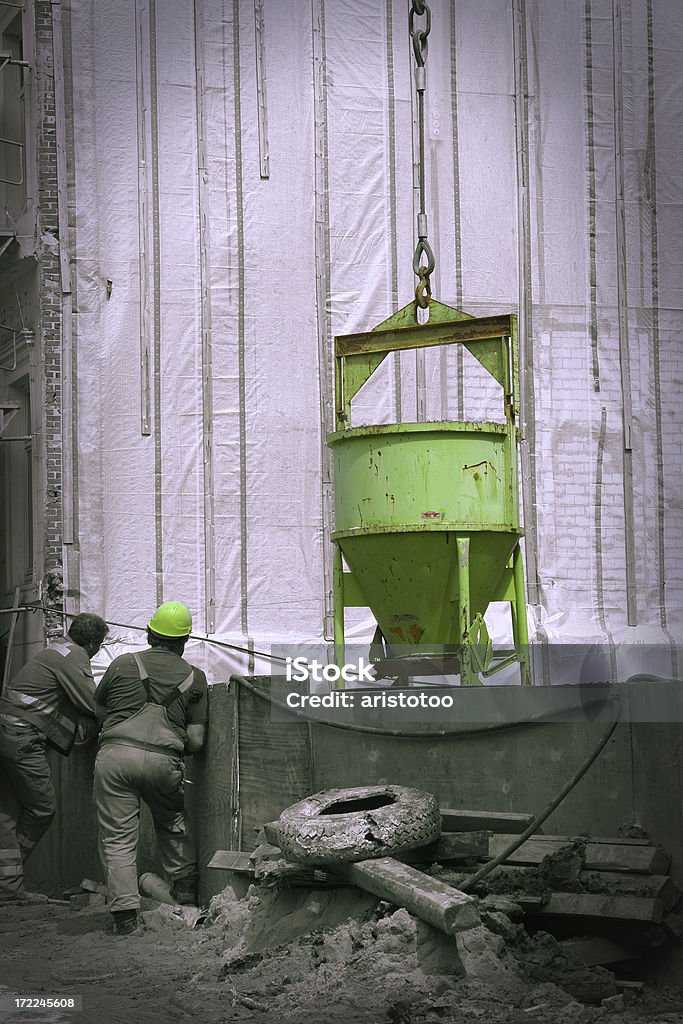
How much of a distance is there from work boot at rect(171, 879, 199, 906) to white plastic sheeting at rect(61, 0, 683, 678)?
375 centimetres

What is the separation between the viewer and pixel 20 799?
29.5 ft

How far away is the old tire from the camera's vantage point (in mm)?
6281

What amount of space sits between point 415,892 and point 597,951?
0.91m

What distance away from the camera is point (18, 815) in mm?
8977

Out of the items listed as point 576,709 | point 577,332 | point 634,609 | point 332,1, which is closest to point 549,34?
point 332,1

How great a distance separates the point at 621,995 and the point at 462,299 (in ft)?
28.2

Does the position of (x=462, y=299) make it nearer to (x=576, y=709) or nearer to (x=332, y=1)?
(x=332, y=1)

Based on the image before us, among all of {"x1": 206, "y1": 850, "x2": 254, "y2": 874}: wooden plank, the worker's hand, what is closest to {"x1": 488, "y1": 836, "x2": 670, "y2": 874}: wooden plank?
{"x1": 206, "y1": 850, "x2": 254, "y2": 874}: wooden plank

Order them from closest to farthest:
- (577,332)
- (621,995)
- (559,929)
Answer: (621,995)
(559,929)
(577,332)

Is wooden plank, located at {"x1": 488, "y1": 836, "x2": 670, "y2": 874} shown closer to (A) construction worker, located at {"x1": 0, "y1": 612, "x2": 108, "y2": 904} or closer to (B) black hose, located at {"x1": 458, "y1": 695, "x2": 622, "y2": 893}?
(B) black hose, located at {"x1": 458, "y1": 695, "x2": 622, "y2": 893}

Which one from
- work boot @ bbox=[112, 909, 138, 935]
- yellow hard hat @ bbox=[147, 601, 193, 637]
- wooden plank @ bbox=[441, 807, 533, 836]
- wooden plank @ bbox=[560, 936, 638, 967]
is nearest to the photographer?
wooden plank @ bbox=[560, 936, 638, 967]

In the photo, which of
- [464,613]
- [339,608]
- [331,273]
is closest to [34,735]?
[339,608]

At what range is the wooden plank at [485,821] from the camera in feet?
21.8
